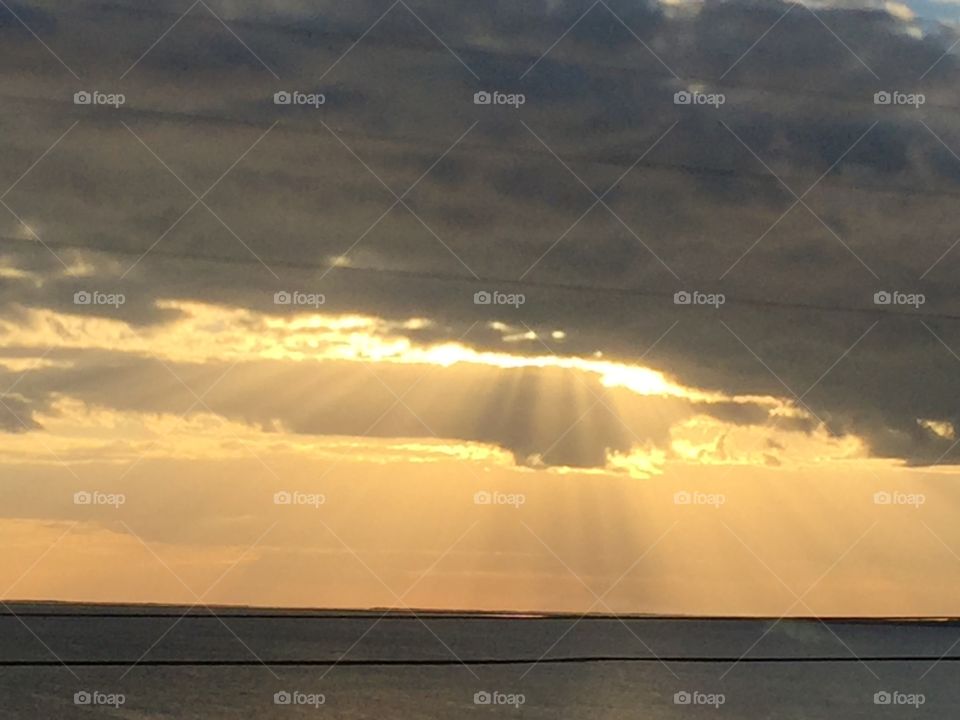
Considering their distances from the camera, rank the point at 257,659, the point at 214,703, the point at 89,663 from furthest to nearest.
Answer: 1. the point at 257,659
2. the point at 89,663
3. the point at 214,703

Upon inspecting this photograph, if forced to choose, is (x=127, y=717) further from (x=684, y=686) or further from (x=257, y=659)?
(x=257, y=659)

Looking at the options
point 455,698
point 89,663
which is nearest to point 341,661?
point 89,663

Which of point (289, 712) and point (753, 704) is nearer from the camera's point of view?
point (289, 712)

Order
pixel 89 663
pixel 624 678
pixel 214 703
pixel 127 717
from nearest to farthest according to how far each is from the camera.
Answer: pixel 127 717 < pixel 214 703 < pixel 624 678 < pixel 89 663

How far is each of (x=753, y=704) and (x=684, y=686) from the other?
3157 centimetres

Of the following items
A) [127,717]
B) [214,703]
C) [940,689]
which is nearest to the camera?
[127,717]

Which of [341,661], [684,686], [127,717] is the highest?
[341,661]

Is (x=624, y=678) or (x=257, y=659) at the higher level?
(x=257, y=659)

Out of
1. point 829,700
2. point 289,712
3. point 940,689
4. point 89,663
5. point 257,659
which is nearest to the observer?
point 289,712

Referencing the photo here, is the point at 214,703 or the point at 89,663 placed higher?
the point at 89,663

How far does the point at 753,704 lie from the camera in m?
123

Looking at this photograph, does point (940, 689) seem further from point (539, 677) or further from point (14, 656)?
point (14, 656)

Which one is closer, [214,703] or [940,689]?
[214,703]

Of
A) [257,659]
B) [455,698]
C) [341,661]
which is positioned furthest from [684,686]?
[257,659]
